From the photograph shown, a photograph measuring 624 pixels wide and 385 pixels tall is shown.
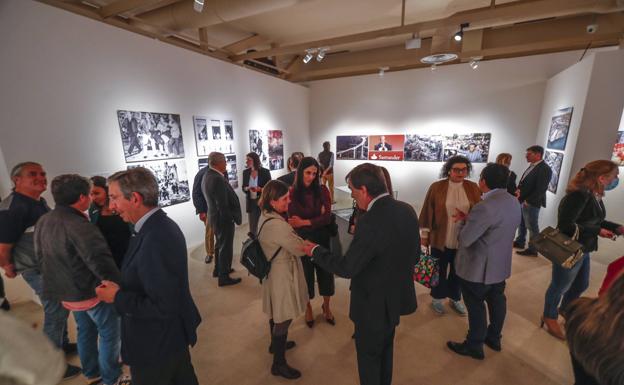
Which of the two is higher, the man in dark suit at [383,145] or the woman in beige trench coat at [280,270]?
the man in dark suit at [383,145]

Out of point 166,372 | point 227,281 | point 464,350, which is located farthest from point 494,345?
point 227,281

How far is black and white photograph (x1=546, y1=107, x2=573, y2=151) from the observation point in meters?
4.98

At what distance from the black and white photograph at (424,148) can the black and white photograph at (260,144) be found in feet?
13.3

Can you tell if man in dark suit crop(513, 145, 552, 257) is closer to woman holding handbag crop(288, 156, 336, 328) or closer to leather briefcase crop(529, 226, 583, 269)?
leather briefcase crop(529, 226, 583, 269)

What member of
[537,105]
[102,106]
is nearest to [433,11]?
[537,105]

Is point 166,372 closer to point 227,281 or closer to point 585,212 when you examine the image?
point 227,281

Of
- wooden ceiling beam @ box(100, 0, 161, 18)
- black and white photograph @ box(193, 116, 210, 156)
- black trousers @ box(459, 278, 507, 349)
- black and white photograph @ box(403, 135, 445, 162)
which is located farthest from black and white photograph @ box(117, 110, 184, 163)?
black and white photograph @ box(403, 135, 445, 162)

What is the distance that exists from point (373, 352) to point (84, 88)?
4.63 metres

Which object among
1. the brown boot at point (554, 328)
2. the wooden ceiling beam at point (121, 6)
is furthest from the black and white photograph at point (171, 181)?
the brown boot at point (554, 328)

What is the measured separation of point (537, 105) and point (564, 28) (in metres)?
1.62

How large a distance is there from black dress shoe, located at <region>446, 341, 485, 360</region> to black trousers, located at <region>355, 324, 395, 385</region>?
1.15 meters

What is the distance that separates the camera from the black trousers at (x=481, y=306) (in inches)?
95.7

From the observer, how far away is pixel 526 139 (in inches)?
265

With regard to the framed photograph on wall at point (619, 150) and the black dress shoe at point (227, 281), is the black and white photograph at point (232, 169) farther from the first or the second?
the framed photograph on wall at point (619, 150)
